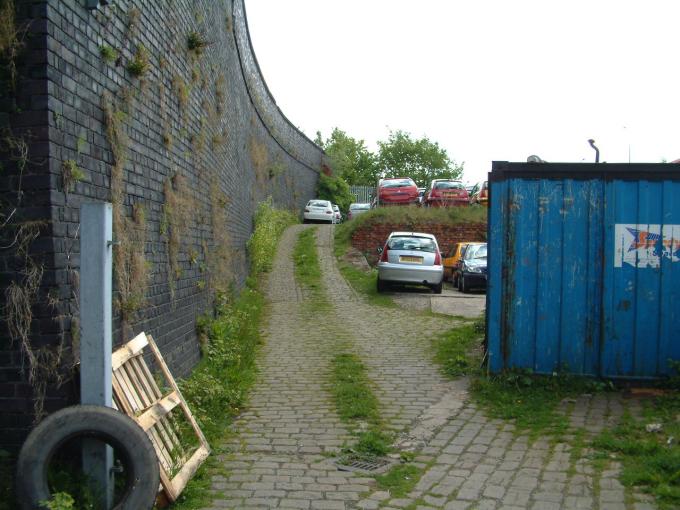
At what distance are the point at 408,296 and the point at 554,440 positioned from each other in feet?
32.6

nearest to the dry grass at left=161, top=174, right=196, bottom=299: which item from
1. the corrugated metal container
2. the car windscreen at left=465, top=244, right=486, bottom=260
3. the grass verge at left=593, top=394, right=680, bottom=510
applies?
the corrugated metal container

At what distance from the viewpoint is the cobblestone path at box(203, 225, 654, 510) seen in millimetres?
4824

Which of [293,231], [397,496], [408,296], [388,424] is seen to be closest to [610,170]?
[388,424]

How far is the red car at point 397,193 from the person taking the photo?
104 ft

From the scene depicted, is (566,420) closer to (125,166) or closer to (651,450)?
(651,450)

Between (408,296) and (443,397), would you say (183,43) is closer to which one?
(443,397)

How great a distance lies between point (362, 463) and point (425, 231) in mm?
19860

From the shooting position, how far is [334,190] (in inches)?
1747

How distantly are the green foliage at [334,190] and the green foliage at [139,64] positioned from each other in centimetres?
3722

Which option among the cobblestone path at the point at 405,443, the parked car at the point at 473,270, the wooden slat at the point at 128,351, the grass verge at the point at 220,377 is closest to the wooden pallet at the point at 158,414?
the wooden slat at the point at 128,351

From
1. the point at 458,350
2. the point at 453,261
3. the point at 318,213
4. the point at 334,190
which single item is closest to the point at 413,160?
the point at 334,190

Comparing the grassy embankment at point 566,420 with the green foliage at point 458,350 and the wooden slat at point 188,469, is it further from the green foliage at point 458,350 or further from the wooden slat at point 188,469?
the wooden slat at point 188,469

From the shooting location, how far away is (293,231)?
27.5 metres

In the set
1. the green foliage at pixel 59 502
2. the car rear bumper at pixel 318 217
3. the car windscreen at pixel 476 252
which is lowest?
the green foliage at pixel 59 502
